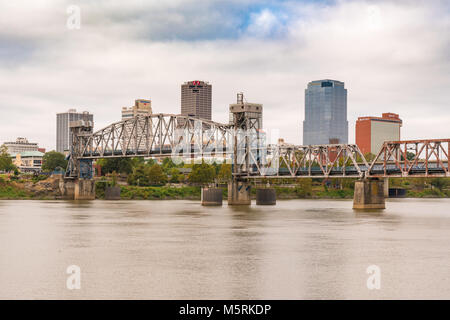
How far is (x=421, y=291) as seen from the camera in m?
31.1

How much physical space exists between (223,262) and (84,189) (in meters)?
149

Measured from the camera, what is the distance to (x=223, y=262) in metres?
40.8

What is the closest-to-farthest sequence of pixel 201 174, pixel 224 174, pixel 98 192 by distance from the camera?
pixel 201 174, pixel 98 192, pixel 224 174

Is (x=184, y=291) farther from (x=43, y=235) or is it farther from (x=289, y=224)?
(x=289, y=224)

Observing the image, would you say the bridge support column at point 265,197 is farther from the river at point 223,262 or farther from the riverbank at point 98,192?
the river at point 223,262

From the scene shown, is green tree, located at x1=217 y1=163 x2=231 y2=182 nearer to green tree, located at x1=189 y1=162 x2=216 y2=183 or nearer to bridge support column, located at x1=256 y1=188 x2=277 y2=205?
green tree, located at x1=189 y1=162 x2=216 y2=183

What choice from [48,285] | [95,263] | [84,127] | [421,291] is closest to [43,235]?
[95,263]

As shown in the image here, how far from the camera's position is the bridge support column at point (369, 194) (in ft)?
383

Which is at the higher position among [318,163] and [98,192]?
[318,163]

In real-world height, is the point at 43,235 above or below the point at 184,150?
below

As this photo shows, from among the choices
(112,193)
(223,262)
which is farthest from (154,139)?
(223,262)

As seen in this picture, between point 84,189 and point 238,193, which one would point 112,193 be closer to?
point 84,189

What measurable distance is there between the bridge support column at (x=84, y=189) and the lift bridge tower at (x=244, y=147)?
190 feet
